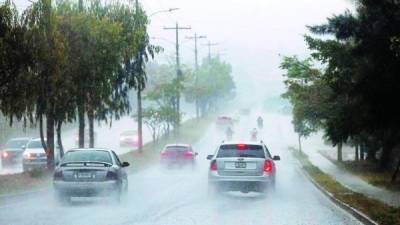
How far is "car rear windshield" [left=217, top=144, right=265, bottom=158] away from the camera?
2548 centimetres

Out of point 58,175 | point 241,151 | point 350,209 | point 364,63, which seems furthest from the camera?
point 364,63

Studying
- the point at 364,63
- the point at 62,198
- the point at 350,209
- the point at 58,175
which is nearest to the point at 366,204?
the point at 350,209

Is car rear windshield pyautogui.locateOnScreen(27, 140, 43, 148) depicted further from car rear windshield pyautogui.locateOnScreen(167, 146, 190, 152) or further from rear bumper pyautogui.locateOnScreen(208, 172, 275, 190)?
rear bumper pyautogui.locateOnScreen(208, 172, 275, 190)

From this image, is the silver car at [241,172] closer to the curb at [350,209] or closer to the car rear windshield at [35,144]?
the curb at [350,209]

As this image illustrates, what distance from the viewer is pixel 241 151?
83.8 feet

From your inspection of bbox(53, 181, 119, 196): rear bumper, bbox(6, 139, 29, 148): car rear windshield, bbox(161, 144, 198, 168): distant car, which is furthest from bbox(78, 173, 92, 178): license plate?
bbox(6, 139, 29, 148): car rear windshield

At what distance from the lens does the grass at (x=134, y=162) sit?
29.0 metres

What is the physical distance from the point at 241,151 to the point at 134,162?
25671 millimetres

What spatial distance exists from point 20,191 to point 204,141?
54928mm

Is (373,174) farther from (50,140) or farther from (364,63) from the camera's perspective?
(50,140)

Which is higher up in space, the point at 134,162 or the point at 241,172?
the point at 241,172

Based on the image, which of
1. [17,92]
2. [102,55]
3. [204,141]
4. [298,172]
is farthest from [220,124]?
[17,92]

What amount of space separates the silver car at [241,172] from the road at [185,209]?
0.41m

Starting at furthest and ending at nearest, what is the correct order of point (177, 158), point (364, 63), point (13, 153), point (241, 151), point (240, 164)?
1. point (13, 153)
2. point (177, 158)
3. point (364, 63)
4. point (241, 151)
5. point (240, 164)
